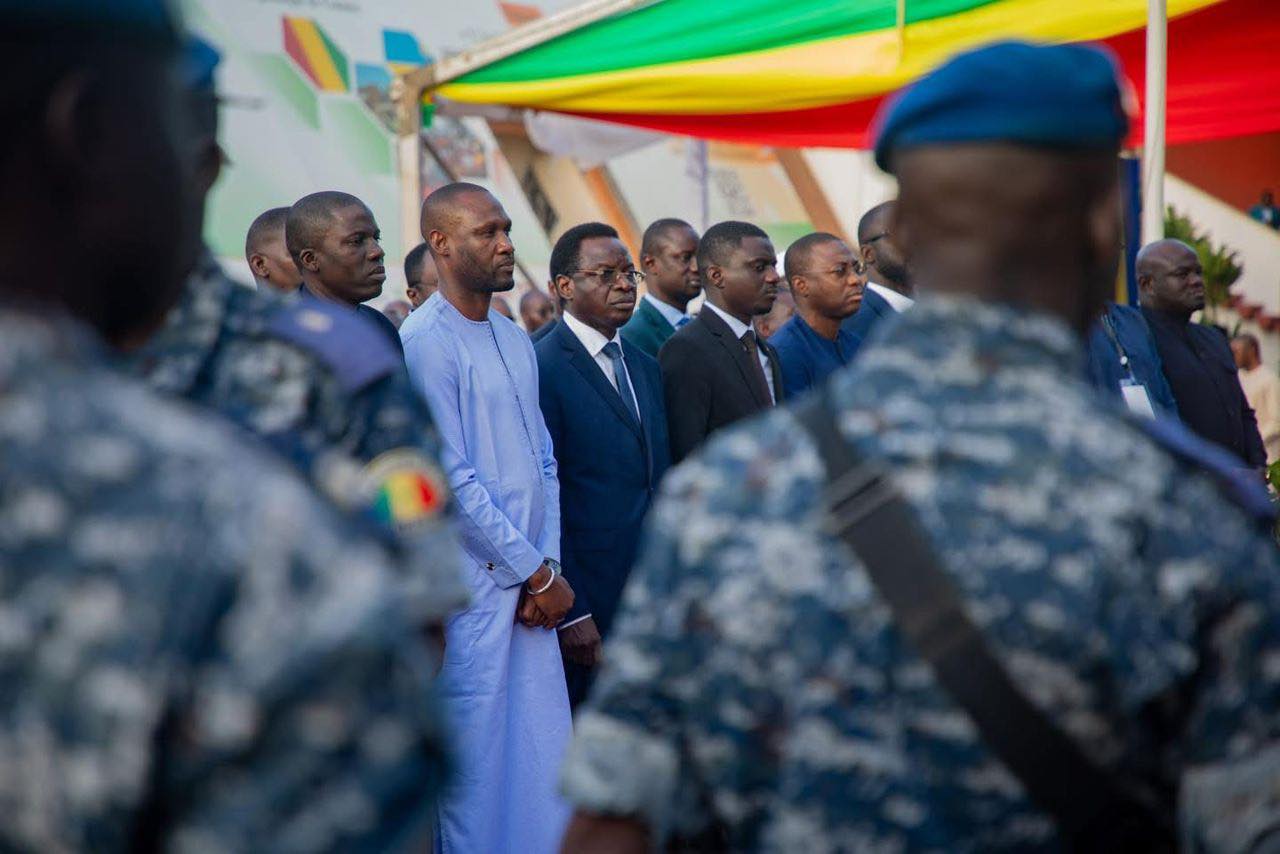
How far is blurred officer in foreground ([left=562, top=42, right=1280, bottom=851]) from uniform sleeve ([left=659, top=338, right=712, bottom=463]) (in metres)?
4.40

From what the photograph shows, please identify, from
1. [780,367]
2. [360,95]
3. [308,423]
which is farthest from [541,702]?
[360,95]

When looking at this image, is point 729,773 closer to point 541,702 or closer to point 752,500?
point 752,500

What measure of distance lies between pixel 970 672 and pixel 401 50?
12.0 m

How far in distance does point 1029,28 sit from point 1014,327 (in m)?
6.00

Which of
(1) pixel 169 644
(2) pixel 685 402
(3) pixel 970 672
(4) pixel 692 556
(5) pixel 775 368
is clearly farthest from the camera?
(5) pixel 775 368

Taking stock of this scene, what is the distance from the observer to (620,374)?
5.88 metres

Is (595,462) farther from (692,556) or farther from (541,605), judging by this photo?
(692,556)

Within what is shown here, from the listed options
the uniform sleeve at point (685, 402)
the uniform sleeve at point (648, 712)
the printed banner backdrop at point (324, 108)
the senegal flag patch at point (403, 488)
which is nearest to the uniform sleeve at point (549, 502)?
the uniform sleeve at point (685, 402)

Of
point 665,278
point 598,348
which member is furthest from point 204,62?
point 665,278

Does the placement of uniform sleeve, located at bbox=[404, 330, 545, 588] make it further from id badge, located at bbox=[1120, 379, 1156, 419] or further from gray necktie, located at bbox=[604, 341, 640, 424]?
id badge, located at bbox=[1120, 379, 1156, 419]

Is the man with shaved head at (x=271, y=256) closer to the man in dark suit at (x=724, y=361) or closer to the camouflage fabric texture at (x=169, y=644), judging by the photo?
the man in dark suit at (x=724, y=361)

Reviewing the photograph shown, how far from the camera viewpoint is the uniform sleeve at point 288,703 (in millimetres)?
978

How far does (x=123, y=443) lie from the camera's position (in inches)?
39.5

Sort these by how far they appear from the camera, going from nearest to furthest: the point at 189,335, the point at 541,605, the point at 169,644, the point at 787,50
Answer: the point at 169,644 → the point at 189,335 → the point at 541,605 → the point at 787,50
